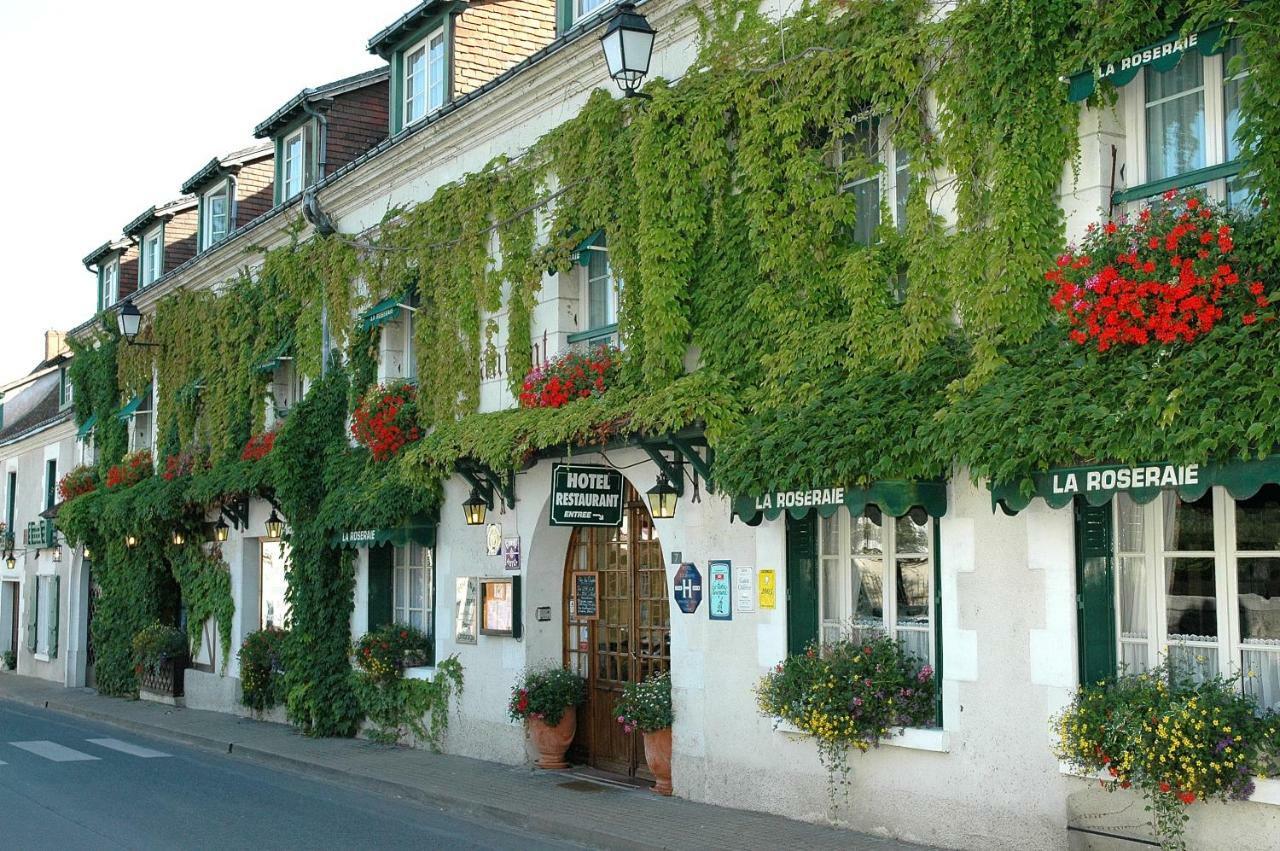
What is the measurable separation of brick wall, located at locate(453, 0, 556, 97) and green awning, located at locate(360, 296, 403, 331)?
2.72m

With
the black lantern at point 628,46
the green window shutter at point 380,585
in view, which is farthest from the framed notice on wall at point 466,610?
the black lantern at point 628,46

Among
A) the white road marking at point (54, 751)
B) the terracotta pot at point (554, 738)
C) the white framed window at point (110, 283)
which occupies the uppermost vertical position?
the white framed window at point (110, 283)

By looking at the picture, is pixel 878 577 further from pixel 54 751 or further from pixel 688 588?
pixel 54 751

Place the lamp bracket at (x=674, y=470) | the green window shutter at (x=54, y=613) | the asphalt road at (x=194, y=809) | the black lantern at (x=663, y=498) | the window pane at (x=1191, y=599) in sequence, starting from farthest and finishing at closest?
the green window shutter at (x=54, y=613)
the black lantern at (x=663, y=498)
the lamp bracket at (x=674, y=470)
the asphalt road at (x=194, y=809)
the window pane at (x=1191, y=599)

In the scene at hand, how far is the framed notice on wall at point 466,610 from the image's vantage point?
49.9 feet

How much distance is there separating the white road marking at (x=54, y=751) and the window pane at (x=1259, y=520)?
13.7 m

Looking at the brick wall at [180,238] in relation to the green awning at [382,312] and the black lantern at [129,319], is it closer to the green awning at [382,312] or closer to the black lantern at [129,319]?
the black lantern at [129,319]

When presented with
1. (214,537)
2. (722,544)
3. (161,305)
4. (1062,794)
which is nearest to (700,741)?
(722,544)

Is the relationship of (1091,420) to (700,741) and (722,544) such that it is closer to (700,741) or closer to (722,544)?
(722,544)

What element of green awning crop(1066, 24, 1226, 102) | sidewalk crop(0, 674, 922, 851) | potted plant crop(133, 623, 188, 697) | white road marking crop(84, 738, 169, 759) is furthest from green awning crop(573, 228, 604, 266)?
potted plant crop(133, 623, 188, 697)

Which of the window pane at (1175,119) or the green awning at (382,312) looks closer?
the window pane at (1175,119)

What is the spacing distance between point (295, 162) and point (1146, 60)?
15.4 metres

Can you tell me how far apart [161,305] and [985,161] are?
1847 cm

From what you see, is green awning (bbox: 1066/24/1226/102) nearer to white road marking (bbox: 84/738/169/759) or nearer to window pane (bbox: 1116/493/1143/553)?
window pane (bbox: 1116/493/1143/553)
